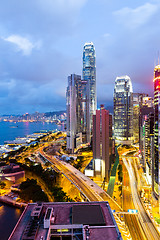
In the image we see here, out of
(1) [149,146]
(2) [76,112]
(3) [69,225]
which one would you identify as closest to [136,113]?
(2) [76,112]

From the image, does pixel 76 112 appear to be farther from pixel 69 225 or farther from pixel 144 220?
pixel 69 225

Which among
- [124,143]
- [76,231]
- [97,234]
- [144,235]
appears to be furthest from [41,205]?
[124,143]

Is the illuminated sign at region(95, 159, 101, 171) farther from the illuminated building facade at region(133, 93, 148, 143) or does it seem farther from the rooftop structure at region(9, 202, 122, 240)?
the illuminated building facade at region(133, 93, 148, 143)

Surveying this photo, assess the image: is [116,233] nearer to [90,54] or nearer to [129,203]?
[129,203]

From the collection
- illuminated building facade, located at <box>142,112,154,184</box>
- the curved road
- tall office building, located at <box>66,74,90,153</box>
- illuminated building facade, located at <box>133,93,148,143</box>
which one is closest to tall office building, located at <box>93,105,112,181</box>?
the curved road

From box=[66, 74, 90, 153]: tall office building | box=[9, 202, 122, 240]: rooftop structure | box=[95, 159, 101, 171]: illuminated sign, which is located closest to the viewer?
box=[9, 202, 122, 240]: rooftop structure

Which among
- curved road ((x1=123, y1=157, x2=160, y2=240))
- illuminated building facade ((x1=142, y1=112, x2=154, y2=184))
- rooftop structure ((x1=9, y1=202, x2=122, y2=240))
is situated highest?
illuminated building facade ((x1=142, y1=112, x2=154, y2=184))

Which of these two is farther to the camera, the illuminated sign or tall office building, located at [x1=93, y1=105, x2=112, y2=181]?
the illuminated sign

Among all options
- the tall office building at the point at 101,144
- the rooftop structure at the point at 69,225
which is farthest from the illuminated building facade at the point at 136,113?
the rooftop structure at the point at 69,225
